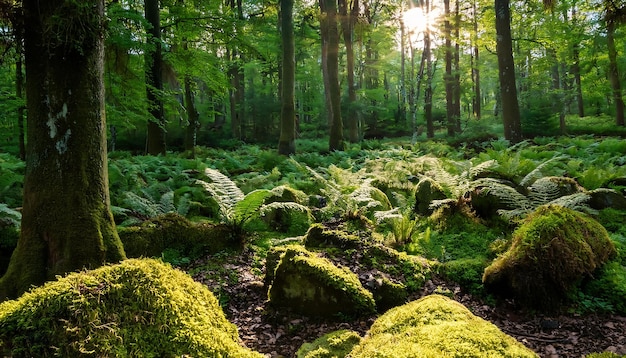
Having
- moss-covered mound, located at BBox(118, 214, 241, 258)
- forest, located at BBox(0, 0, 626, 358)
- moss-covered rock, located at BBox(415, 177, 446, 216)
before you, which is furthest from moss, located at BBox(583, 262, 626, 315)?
moss-covered mound, located at BBox(118, 214, 241, 258)

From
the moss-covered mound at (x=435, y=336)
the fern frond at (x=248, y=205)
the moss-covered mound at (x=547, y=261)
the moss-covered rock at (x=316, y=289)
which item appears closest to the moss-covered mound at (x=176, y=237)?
the fern frond at (x=248, y=205)

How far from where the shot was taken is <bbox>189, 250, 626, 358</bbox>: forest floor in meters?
2.95

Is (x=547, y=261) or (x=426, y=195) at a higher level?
(x=426, y=195)

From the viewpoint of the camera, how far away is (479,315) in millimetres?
3477

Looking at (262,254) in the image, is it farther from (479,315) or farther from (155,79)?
(155,79)

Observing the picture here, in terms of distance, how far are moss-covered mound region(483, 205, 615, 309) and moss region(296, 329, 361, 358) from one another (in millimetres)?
1758

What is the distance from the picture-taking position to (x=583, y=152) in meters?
9.66

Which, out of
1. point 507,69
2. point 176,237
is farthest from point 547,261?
point 507,69

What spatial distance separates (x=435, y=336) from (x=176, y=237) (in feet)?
11.8

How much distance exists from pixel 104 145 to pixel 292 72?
997cm

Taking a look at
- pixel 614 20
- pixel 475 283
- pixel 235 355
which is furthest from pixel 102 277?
pixel 614 20

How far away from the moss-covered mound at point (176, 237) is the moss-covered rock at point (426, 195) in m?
3.14

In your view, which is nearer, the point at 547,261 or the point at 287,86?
the point at 547,261

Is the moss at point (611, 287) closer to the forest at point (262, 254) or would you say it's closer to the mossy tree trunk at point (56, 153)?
the forest at point (262, 254)
